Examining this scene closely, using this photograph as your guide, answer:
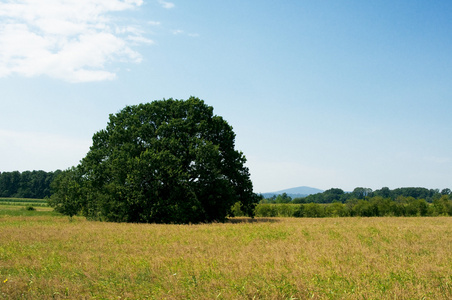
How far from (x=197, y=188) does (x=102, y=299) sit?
22.9 meters

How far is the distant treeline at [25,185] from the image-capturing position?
15475cm

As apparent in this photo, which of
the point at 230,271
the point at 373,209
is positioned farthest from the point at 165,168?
the point at 373,209

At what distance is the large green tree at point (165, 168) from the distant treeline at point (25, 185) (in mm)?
142910

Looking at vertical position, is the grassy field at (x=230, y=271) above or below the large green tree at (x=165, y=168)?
below

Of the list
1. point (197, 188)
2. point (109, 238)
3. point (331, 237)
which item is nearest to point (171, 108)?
point (197, 188)

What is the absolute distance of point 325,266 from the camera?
8.98 metres

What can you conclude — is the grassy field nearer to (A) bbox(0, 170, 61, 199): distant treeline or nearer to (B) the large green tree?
(B) the large green tree

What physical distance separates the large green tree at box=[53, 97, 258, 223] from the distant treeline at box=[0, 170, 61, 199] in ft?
469

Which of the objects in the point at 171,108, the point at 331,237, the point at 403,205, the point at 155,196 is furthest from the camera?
the point at 403,205

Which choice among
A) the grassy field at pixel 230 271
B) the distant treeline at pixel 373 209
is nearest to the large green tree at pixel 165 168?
the grassy field at pixel 230 271

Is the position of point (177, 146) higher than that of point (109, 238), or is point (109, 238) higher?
point (177, 146)

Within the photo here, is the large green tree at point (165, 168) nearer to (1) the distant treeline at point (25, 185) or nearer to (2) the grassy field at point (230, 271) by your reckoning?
(2) the grassy field at point (230, 271)

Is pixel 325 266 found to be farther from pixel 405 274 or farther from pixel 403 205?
pixel 403 205

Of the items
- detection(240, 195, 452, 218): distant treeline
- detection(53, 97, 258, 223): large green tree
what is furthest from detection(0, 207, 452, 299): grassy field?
detection(240, 195, 452, 218): distant treeline
